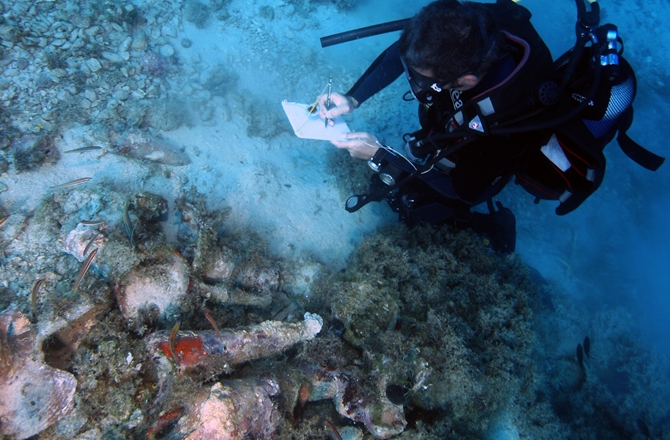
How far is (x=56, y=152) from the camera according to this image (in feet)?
14.4

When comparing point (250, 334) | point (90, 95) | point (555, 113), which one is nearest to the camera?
point (555, 113)

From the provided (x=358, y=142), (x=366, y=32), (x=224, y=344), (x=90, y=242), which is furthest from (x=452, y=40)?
(x=90, y=242)

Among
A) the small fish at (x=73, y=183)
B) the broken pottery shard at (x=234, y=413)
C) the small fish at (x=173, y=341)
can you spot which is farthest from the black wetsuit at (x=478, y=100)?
the small fish at (x=73, y=183)

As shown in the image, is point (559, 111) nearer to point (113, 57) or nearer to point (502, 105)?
point (502, 105)

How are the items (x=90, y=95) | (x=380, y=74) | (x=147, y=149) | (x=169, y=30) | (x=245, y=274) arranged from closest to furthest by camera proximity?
1. (x=245, y=274)
2. (x=380, y=74)
3. (x=147, y=149)
4. (x=90, y=95)
5. (x=169, y=30)

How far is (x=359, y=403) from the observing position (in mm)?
3131

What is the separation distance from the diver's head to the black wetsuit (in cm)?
23

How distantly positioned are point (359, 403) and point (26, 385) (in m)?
2.64

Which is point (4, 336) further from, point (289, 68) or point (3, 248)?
point (289, 68)

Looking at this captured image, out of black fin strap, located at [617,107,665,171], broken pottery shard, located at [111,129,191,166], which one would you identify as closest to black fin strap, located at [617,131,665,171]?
black fin strap, located at [617,107,665,171]

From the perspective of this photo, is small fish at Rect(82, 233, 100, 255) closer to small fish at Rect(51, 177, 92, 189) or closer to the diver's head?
small fish at Rect(51, 177, 92, 189)

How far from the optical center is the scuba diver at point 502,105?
8.29 feet

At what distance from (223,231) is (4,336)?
2.25 m

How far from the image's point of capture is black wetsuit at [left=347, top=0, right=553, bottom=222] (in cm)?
277
